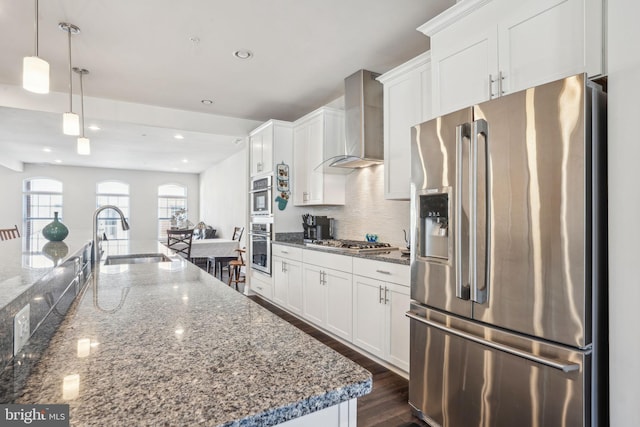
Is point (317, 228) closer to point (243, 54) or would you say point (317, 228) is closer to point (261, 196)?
point (261, 196)

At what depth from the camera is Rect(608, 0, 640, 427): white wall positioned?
1.25 meters

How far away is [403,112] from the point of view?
268 centimetres

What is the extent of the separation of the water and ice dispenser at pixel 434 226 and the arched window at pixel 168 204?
9710mm

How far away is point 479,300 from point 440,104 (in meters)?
1.18

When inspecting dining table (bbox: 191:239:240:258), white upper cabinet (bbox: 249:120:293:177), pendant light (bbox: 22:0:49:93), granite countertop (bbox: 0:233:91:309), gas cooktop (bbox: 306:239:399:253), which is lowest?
dining table (bbox: 191:239:240:258)

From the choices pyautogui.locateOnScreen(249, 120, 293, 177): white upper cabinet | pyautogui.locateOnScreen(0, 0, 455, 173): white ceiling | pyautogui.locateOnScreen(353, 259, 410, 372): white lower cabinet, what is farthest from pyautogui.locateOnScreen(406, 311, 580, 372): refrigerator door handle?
pyautogui.locateOnScreen(249, 120, 293, 177): white upper cabinet

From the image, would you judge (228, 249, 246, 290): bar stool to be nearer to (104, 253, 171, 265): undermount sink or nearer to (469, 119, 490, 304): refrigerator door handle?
(104, 253, 171, 265): undermount sink

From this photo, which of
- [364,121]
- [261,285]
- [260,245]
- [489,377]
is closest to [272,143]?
[260,245]

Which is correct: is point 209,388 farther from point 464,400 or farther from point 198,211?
point 198,211

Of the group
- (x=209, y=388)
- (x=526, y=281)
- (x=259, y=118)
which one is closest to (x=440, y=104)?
(x=526, y=281)

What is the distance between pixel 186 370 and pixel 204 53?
9.39ft

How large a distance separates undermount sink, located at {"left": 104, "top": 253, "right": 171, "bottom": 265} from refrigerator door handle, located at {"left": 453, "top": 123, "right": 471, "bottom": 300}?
1.99m

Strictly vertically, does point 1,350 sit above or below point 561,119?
below

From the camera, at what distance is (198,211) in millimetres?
10945
